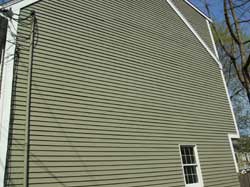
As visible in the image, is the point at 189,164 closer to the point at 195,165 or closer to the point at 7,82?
the point at 195,165

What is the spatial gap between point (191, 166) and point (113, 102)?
3.56m

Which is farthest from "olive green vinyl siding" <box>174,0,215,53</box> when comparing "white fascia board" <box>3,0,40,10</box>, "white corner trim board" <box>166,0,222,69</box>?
"white fascia board" <box>3,0,40,10</box>

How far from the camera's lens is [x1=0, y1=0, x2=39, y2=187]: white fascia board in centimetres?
493

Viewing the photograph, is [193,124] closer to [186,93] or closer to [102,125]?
[186,93]

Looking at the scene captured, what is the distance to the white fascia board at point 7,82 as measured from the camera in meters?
4.93

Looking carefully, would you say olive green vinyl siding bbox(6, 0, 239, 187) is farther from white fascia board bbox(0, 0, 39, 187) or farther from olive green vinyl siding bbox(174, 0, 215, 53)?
olive green vinyl siding bbox(174, 0, 215, 53)

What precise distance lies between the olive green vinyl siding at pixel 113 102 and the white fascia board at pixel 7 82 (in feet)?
0.41

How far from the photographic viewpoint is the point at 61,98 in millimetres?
6090

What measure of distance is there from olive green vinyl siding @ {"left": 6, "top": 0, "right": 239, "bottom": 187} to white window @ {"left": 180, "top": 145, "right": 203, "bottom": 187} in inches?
9.2

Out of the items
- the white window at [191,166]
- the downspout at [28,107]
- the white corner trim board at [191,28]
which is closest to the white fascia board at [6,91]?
the downspout at [28,107]

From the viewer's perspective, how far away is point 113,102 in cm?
717

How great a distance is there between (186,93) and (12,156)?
6421 millimetres

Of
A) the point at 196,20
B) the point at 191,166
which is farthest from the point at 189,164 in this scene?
the point at 196,20

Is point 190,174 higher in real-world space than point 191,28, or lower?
lower
